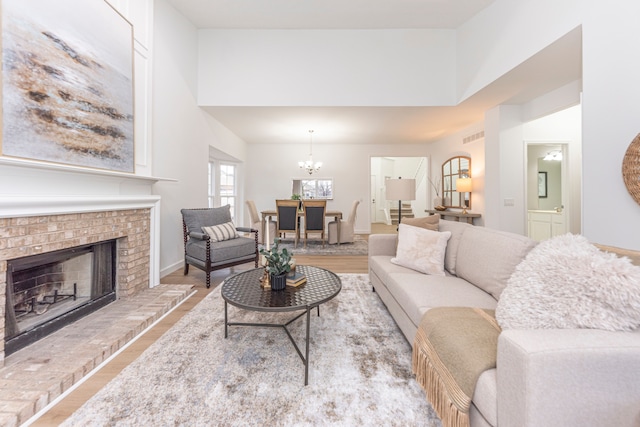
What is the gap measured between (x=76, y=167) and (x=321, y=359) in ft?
7.28

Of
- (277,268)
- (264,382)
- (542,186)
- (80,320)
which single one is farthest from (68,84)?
(542,186)

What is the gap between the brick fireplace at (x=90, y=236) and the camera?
1521 millimetres

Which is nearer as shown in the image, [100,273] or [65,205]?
[65,205]

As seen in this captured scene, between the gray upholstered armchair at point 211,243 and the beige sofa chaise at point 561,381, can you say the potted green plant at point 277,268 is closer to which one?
the beige sofa chaise at point 561,381

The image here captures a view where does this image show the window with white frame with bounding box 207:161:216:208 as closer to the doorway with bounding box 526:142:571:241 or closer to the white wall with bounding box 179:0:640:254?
the white wall with bounding box 179:0:640:254

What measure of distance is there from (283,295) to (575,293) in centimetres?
142

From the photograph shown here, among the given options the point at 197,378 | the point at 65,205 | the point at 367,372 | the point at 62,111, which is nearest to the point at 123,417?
the point at 197,378

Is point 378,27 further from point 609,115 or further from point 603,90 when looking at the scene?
point 609,115

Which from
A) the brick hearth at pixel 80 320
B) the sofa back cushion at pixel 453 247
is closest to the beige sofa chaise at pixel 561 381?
the sofa back cushion at pixel 453 247

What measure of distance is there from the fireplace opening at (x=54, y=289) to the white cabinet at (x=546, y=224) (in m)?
6.20

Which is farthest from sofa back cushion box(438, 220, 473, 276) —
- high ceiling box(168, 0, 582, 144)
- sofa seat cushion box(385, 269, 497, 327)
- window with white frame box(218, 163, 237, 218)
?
window with white frame box(218, 163, 237, 218)

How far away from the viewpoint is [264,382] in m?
1.44

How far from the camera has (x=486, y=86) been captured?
3385 mm

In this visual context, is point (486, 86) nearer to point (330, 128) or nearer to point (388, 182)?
point (388, 182)
